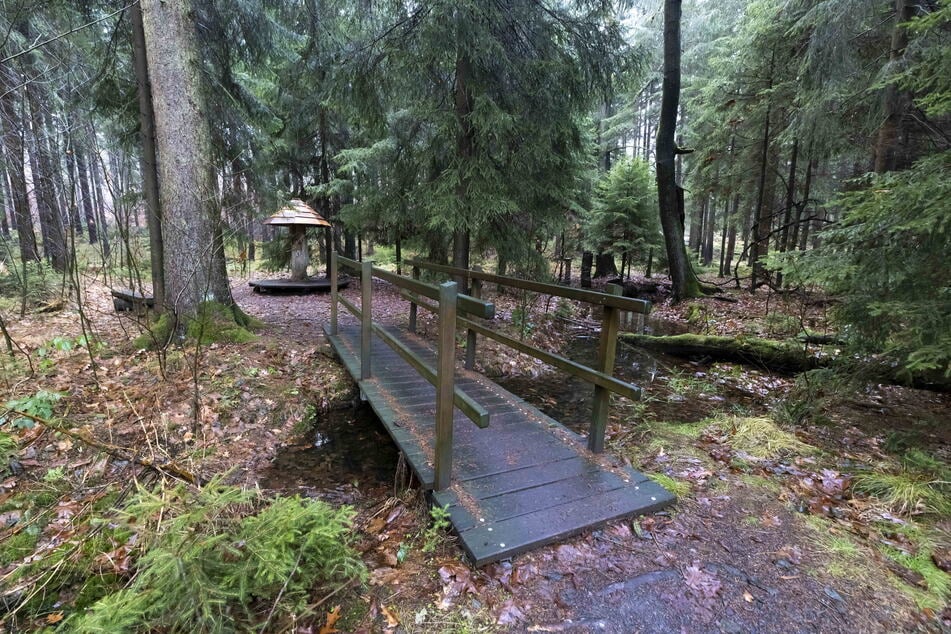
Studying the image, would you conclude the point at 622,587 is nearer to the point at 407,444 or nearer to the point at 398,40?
the point at 407,444

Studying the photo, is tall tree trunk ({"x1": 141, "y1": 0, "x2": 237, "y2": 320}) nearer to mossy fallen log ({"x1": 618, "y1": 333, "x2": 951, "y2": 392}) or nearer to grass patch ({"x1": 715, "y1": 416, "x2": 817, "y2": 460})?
grass patch ({"x1": 715, "y1": 416, "x2": 817, "y2": 460})

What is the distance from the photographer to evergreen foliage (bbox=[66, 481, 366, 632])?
1.67 meters

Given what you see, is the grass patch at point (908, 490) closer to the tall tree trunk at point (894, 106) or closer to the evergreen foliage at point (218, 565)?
the evergreen foliage at point (218, 565)

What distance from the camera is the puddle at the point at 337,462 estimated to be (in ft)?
12.3

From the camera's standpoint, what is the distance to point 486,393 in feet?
16.0

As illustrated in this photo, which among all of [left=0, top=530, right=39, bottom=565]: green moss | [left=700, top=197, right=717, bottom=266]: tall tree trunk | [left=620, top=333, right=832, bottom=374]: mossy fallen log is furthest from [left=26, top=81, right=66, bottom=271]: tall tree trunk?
[left=700, top=197, right=717, bottom=266]: tall tree trunk

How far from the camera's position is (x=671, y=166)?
12.2m

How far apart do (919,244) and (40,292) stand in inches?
489

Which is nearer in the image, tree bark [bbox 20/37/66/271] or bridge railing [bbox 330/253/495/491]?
bridge railing [bbox 330/253/495/491]

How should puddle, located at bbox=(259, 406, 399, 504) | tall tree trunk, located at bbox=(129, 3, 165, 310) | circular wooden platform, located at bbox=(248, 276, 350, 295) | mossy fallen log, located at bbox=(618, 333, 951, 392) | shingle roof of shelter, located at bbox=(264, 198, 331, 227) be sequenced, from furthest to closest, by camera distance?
circular wooden platform, located at bbox=(248, 276, 350, 295)
shingle roof of shelter, located at bbox=(264, 198, 331, 227)
tall tree trunk, located at bbox=(129, 3, 165, 310)
mossy fallen log, located at bbox=(618, 333, 951, 392)
puddle, located at bbox=(259, 406, 399, 504)

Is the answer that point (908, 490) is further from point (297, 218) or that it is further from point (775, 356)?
point (297, 218)

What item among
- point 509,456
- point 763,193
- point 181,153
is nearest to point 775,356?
point 509,456

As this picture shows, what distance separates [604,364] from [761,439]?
2.01m

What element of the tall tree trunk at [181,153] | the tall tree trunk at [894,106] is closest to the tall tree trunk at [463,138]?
the tall tree trunk at [181,153]
